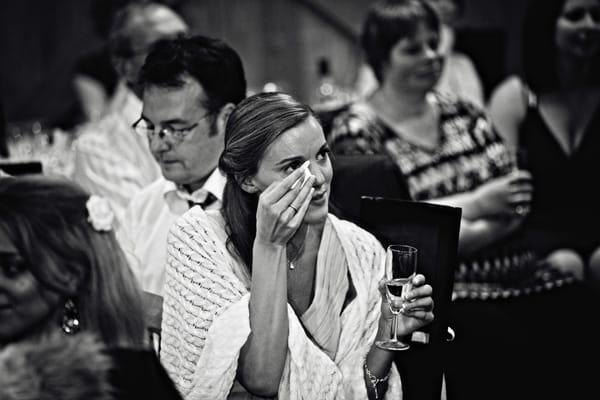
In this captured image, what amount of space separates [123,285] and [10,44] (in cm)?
563

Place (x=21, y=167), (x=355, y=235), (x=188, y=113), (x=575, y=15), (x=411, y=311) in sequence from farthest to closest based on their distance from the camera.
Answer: (x=575, y=15) → (x=21, y=167) → (x=188, y=113) → (x=355, y=235) → (x=411, y=311)

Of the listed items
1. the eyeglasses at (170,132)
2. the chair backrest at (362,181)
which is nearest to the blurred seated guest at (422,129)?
the chair backrest at (362,181)

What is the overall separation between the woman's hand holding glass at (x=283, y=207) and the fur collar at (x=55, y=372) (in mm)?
478

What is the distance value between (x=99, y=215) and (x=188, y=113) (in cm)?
55

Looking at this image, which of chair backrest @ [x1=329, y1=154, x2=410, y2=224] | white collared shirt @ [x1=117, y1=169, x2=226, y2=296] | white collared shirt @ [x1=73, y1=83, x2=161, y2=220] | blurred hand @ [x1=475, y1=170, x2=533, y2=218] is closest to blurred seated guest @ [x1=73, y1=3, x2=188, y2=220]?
white collared shirt @ [x1=73, y1=83, x2=161, y2=220]

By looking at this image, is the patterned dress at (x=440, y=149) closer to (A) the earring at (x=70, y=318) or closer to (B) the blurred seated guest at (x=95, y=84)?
(A) the earring at (x=70, y=318)

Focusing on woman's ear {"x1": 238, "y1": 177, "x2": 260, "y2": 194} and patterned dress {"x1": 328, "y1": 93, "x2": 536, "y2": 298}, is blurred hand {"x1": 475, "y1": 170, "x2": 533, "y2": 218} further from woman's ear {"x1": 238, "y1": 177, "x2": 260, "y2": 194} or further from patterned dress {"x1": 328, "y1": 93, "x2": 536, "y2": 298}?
woman's ear {"x1": 238, "y1": 177, "x2": 260, "y2": 194}

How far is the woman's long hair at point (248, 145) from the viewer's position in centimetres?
182

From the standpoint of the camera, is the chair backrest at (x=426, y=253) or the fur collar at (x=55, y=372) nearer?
the fur collar at (x=55, y=372)

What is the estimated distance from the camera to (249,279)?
1.84 metres

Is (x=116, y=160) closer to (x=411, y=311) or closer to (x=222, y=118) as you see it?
(x=222, y=118)

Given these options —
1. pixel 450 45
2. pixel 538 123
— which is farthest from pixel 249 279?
pixel 450 45

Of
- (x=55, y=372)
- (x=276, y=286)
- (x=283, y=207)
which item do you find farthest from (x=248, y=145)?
(x=55, y=372)

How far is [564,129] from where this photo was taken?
3.04m
